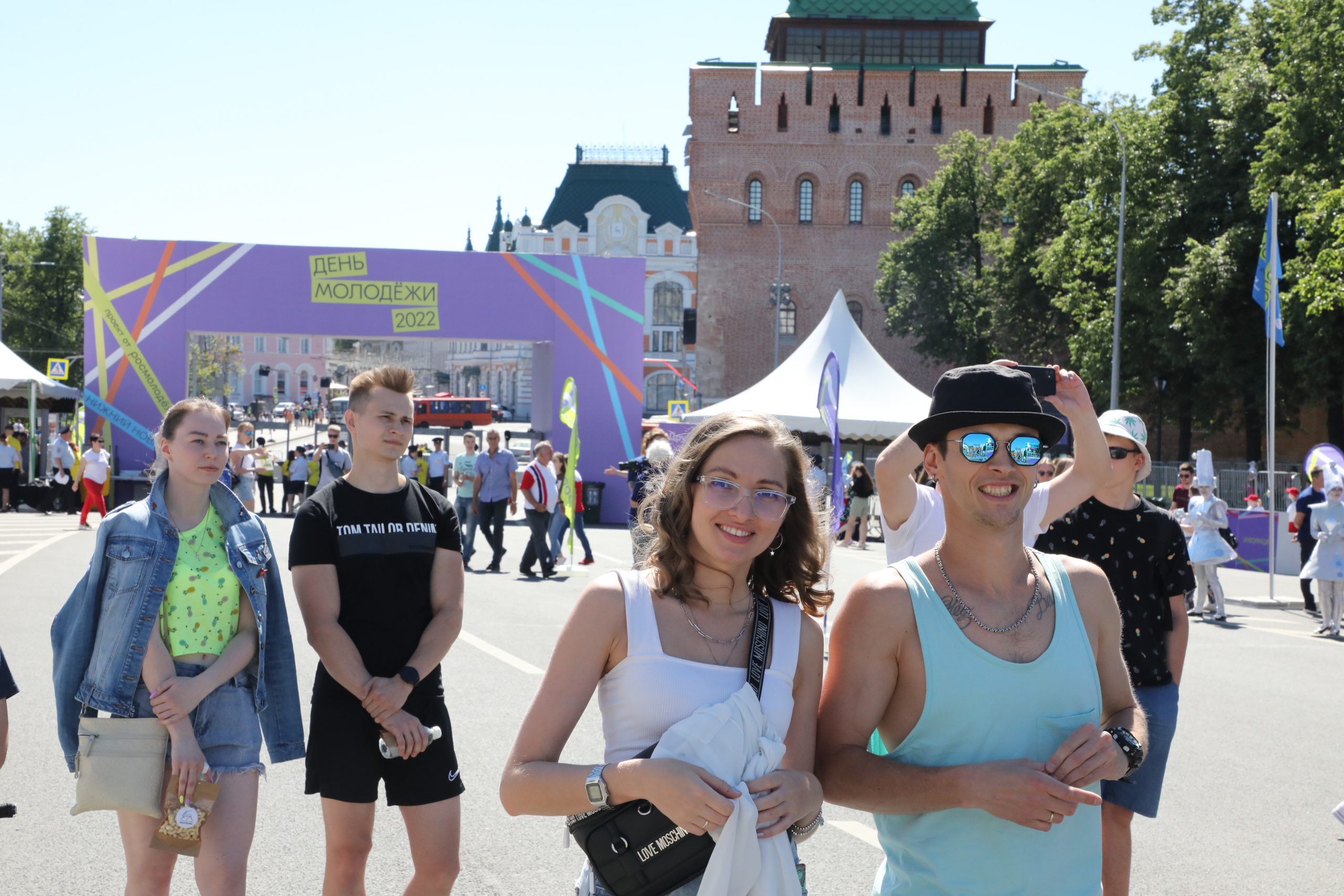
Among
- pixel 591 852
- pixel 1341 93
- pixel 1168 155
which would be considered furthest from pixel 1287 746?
pixel 1168 155

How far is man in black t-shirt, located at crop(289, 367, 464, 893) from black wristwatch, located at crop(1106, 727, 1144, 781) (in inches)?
77.1

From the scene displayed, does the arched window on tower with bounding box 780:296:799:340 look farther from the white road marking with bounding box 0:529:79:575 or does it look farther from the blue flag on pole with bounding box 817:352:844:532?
the blue flag on pole with bounding box 817:352:844:532

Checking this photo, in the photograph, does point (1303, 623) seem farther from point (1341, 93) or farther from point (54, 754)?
point (1341, 93)

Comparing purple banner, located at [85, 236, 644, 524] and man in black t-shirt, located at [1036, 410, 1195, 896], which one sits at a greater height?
purple banner, located at [85, 236, 644, 524]

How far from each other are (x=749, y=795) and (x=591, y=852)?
1.01 feet

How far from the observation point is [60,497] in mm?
28016

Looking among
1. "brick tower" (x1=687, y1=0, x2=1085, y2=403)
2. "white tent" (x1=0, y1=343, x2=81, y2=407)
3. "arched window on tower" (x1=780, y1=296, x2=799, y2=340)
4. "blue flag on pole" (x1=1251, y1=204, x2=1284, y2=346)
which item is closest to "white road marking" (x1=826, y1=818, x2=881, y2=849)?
"blue flag on pole" (x1=1251, y1=204, x2=1284, y2=346)

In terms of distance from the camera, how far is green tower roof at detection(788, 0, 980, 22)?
68.1 meters

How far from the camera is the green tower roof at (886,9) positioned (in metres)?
68.1

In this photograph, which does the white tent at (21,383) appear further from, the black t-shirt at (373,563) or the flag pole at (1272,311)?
the black t-shirt at (373,563)

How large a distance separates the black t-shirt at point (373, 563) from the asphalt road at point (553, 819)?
4.92 feet

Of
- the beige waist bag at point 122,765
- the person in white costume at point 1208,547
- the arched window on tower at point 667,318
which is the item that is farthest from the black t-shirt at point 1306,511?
the arched window on tower at point 667,318

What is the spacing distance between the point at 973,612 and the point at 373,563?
1.99 metres

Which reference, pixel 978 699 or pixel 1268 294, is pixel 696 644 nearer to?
pixel 978 699
